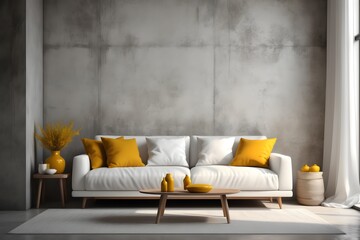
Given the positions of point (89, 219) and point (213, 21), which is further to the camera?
point (213, 21)

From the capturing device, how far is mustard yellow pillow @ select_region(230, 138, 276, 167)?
7.19 metres

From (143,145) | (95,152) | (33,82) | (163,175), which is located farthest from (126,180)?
(33,82)

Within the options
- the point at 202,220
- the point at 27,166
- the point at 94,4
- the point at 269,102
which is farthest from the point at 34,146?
the point at 269,102

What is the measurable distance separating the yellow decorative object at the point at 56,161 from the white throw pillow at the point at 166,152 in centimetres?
113

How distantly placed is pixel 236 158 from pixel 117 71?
2.12 meters

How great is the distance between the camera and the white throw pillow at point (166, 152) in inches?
291

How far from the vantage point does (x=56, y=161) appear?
7.27 metres

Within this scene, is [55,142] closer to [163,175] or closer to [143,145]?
[143,145]

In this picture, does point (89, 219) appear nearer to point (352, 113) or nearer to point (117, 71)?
point (117, 71)

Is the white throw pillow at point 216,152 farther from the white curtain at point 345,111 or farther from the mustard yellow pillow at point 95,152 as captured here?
the white curtain at point 345,111

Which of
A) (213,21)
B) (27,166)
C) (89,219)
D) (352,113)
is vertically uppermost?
(213,21)

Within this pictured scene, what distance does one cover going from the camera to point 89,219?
594 centimetres

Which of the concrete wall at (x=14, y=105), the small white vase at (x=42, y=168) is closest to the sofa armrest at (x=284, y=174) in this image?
the small white vase at (x=42, y=168)

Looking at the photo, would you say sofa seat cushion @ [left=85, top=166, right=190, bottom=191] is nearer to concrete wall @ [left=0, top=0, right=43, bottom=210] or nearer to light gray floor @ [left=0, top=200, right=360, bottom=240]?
light gray floor @ [left=0, top=200, right=360, bottom=240]
